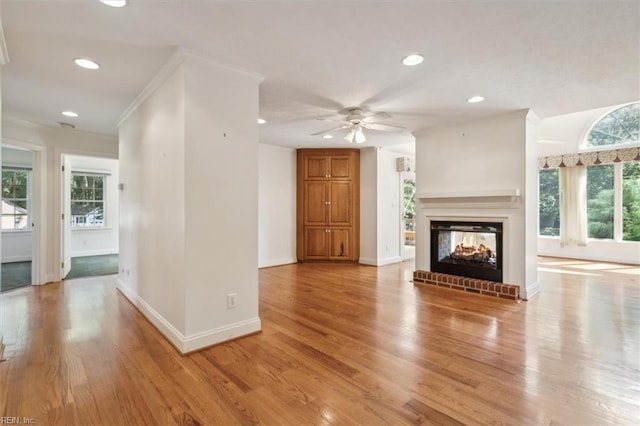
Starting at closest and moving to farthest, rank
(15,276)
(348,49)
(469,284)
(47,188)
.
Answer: (348,49) < (469,284) < (47,188) < (15,276)

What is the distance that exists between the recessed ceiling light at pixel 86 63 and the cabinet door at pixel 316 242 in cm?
461

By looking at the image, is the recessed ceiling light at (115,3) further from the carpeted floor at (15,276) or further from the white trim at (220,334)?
the carpeted floor at (15,276)

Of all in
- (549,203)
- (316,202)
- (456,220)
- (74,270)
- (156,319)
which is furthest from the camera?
(549,203)

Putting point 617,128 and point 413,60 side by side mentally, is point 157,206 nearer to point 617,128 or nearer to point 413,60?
point 413,60

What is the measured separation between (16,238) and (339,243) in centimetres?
737

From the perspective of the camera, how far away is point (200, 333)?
252cm

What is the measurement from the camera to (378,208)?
6.36 metres

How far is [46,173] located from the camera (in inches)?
189

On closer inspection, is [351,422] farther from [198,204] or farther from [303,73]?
[303,73]

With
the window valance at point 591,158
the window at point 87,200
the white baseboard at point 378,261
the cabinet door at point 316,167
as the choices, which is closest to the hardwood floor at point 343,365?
the white baseboard at point 378,261

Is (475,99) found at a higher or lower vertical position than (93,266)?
higher

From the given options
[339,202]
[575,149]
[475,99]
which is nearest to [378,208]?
[339,202]

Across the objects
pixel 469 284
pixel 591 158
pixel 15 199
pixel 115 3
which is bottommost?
pixel 469 284

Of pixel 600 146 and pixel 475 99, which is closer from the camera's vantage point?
pixel 475 99
